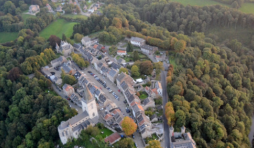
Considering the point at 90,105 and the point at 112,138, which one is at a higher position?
the point at 90,105

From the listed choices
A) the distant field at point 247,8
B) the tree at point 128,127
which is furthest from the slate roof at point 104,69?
the distant field at point 247,8

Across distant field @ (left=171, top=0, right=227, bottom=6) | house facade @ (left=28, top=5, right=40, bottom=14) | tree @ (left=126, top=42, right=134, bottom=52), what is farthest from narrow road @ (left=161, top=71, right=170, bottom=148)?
house facade @ (left=28, top=5, right=40, bottom=14)

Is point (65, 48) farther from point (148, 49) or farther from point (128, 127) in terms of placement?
point (128, 127)

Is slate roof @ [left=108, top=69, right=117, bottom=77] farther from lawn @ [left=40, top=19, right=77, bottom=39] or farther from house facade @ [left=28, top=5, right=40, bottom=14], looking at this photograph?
house facade @ [left=28, top=5, right=40, bottom=14]

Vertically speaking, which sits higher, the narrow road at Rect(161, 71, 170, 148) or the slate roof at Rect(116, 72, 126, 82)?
the slate roof at Rect(116, 72, 126, 82)

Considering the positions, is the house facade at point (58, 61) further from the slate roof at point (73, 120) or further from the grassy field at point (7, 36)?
the grassy field at point (7, 36)

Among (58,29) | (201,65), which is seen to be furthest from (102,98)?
(58,29)
